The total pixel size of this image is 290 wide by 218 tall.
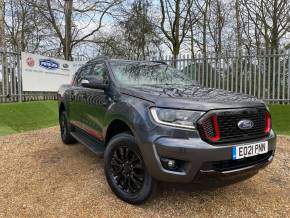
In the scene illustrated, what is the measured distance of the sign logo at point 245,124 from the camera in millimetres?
3117

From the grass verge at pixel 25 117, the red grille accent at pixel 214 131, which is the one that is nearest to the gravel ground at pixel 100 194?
the red grille accent at pixel 214 131

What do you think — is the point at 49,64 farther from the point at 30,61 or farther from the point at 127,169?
the point at 127,169

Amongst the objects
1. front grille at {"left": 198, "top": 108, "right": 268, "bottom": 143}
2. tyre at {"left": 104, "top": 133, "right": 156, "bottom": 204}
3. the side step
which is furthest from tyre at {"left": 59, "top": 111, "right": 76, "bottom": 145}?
front grille at {"left": 198, "top": 108, "right": 268, "bottom": 143}

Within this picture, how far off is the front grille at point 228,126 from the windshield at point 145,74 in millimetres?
1322

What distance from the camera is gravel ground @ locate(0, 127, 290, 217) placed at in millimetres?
3300

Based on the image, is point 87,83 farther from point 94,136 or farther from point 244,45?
point 244,45

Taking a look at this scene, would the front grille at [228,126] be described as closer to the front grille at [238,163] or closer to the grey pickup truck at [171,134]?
the grey pickup truck at [171,134]

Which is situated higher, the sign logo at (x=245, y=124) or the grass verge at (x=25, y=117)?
the sign logo at (x=245, y=124)

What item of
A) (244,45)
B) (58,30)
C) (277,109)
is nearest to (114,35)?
(58,30)

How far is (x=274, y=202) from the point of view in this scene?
3.59 m

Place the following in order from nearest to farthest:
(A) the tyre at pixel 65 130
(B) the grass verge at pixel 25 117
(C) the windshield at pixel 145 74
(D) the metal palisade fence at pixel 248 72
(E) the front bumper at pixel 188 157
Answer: (E) the front bumper at pixel 188 157 < (C) the windshield at pixel 145 74 < (A) the tyre at pixel 65 130 < (B) the grass verge at pixel 25 117 < (D) the metal palisade fence at pixel 248 72

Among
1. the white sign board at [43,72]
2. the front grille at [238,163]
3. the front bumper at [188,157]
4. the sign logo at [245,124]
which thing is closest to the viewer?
the front bumper at [188,157]

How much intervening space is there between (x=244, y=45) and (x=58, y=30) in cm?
1391

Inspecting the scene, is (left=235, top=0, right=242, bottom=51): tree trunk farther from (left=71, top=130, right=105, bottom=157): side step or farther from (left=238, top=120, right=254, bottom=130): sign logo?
(left=238, top=120, right=254, bottom=130): sign logo
